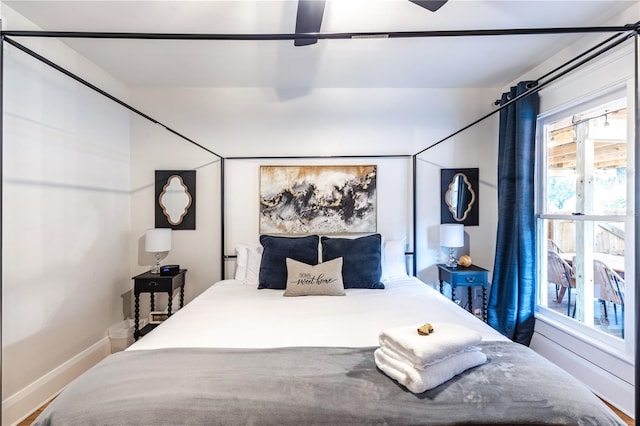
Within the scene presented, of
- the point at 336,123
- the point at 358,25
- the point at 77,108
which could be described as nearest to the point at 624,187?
the point at 358,25

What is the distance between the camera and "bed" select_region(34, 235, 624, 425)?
1109 millimetres

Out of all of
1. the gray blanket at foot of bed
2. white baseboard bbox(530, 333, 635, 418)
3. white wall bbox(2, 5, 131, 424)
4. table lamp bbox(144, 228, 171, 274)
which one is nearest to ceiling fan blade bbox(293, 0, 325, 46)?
the gray blanket at foot of bed

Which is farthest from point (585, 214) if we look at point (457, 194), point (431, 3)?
point (431, 3)

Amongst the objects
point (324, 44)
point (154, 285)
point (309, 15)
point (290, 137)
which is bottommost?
point (154, 285)

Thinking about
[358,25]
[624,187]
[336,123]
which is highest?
[358,25]

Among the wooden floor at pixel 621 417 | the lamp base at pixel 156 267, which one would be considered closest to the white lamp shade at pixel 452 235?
the wooden floor at pixel 621 417

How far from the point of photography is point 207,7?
2.08 m

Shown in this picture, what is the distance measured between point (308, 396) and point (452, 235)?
2421 millimetres

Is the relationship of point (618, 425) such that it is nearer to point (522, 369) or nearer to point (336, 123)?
point (522, 369)

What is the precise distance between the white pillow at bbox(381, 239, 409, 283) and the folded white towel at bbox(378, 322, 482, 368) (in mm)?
1561

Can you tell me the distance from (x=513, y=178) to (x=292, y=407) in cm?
280

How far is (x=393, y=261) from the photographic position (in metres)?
3.07

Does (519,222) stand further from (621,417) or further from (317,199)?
(317,199)

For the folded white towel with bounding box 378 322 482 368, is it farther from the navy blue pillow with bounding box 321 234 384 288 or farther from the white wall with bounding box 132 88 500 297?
the white wall with bounding box 132 88 500 297
